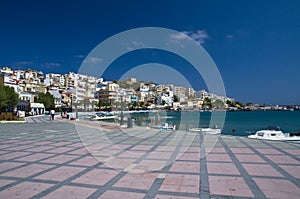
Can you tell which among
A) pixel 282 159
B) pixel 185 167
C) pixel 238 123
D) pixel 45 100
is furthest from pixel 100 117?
pixel 282 159

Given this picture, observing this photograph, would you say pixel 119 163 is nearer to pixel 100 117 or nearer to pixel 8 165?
pixel 8 165

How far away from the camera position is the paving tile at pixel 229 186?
4.03 metres

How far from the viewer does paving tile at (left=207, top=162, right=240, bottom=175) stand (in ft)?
17.2

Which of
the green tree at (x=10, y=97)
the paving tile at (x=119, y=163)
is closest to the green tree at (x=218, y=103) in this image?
the green tree at (x=10, y=97)

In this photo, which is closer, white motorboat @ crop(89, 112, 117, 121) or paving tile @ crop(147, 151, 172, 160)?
paving tile @ crop(147, 151, 172, 160)

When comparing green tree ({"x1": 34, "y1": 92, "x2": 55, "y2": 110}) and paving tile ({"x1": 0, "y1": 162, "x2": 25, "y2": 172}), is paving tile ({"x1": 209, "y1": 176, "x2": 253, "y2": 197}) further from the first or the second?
green tree ({"x1": 34, "y1": 92, "x2": 55, "y2": 110})

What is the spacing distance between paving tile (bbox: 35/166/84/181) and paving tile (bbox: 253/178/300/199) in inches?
151

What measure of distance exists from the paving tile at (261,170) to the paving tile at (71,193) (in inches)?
135

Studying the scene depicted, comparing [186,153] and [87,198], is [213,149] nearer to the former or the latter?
[186,153]

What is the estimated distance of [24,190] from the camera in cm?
421

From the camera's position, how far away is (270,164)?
5.81 metres

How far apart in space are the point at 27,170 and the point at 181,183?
11.8 feet

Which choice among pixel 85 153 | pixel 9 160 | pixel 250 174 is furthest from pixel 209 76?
pixel 9 160

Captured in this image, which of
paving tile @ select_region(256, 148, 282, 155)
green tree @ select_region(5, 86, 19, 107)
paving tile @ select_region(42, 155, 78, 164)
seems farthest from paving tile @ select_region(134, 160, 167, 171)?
green tree @ select_region(5, 86, 19, 107)
